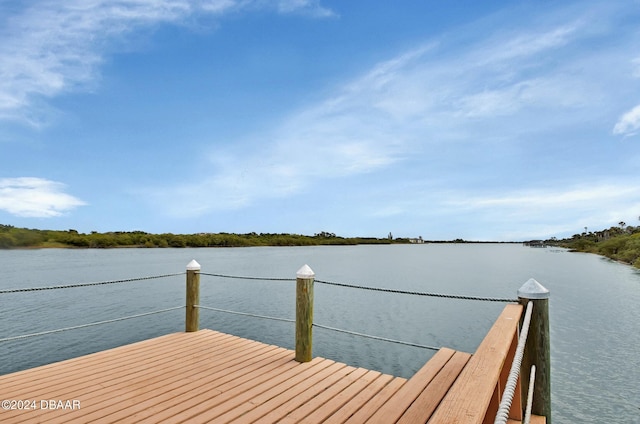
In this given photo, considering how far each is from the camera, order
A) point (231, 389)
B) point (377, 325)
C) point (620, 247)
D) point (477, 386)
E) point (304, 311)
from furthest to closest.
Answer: point (620, 247) < point (377, 325) < point (304, 311) < point (231, 389) < point (477, 386)

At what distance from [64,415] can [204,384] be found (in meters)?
1.14

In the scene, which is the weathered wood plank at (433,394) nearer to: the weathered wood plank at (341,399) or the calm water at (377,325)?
the weathered wood plank at (341,399)

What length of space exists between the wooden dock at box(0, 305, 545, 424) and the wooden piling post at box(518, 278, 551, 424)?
199 millimetres

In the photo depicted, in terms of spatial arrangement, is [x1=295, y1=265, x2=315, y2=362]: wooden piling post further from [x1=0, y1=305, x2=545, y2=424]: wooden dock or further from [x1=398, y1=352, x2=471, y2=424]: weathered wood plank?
[x1=398, y1=352, x2=471, y2=424]: weathered wood plank

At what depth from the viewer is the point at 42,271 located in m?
28.5

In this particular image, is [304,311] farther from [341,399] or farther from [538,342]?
[538,342]

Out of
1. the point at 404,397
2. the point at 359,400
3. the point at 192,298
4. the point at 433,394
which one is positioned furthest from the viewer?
the point at 192,298

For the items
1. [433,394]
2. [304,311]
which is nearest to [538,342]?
[433,394]

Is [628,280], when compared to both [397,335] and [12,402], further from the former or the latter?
[12,402]

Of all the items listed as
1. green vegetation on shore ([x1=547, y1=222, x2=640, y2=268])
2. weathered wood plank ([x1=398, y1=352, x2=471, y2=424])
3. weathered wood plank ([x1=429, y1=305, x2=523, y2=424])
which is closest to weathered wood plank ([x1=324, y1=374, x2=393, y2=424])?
weathered wood plank ([x1=398, y1=352, x2=471, y2=424])

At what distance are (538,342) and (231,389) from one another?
2.72 meters

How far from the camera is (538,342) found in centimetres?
275

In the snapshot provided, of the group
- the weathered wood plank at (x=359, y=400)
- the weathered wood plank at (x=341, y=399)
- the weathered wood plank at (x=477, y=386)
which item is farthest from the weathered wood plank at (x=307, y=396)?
the weathered wood plank at (x=477, y=386)

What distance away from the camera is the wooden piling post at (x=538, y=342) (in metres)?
2.68
